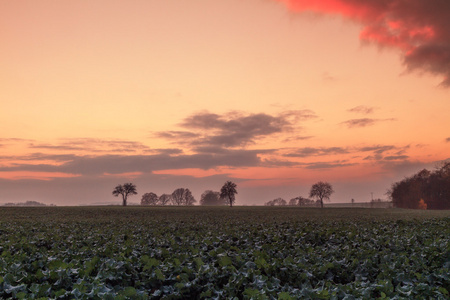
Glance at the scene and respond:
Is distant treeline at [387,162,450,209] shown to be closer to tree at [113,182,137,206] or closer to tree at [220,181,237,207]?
tree at [220,181,237,207]

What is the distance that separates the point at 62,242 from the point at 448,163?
462 ft

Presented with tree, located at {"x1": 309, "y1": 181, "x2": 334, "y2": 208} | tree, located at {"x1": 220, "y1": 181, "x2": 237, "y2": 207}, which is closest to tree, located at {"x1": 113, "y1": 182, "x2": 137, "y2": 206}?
tree, located at {"x1": 220, "y1": 181, "x2": 237, "y2": 207}

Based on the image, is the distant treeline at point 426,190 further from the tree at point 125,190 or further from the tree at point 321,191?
the tree at point 125,190

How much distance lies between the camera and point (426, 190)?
132 meters

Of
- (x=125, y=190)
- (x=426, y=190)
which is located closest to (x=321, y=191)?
(x=426, y=190)

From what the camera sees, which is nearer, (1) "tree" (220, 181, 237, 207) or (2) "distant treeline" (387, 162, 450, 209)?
(2) "distant treeline" (387, 162, 450, 209)

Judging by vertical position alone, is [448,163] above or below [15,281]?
above

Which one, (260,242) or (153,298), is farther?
(260,242)

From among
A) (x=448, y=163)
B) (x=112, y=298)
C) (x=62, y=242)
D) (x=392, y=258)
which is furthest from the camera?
(x=448, y=163)

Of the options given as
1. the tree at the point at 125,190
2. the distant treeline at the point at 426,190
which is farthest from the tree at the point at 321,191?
the tree at the point at 125,190

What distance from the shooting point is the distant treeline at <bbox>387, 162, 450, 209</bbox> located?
4953 inches

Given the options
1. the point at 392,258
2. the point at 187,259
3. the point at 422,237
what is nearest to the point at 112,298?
the point at 187,259

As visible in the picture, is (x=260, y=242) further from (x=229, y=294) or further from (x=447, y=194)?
(x=447, y=194)

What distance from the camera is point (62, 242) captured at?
1642cm
